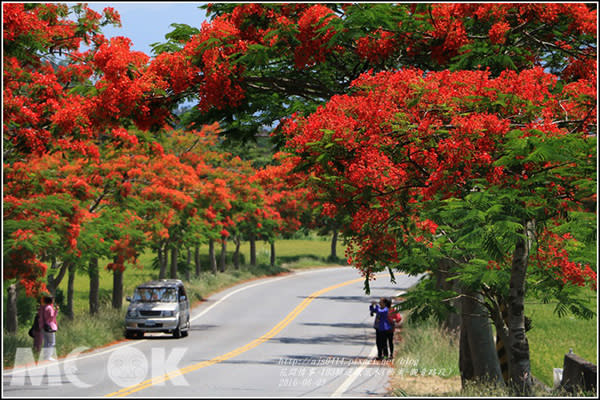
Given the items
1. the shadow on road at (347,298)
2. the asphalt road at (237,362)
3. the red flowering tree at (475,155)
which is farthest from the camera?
the shadow on road at (347,298)

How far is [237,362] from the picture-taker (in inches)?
876

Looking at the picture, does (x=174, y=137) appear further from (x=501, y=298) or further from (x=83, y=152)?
(x=501, y=298)

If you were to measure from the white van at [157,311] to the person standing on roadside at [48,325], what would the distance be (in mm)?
7135

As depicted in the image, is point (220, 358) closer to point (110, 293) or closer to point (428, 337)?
point (428, 337)

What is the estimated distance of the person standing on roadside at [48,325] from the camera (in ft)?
66.1

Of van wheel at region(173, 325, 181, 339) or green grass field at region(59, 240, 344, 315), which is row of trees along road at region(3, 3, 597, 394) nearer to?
van wheel at region(173, 325, 181, 339)

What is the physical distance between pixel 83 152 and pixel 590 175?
11.6m

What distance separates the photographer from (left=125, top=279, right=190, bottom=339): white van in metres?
28.1

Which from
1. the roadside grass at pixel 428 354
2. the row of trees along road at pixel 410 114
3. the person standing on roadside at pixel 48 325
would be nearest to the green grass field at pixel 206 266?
the person standing on roadside at pixel 48 325

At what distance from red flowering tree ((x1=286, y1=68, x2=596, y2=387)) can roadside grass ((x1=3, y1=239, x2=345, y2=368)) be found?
13.1 meters

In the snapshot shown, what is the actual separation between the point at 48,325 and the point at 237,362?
17.3 feet

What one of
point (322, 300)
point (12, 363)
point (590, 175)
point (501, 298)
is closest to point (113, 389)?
point (12, 363)

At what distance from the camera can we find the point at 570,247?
11523mm

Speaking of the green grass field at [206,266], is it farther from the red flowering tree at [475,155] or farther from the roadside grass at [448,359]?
the red flowering tree at [475,155]
